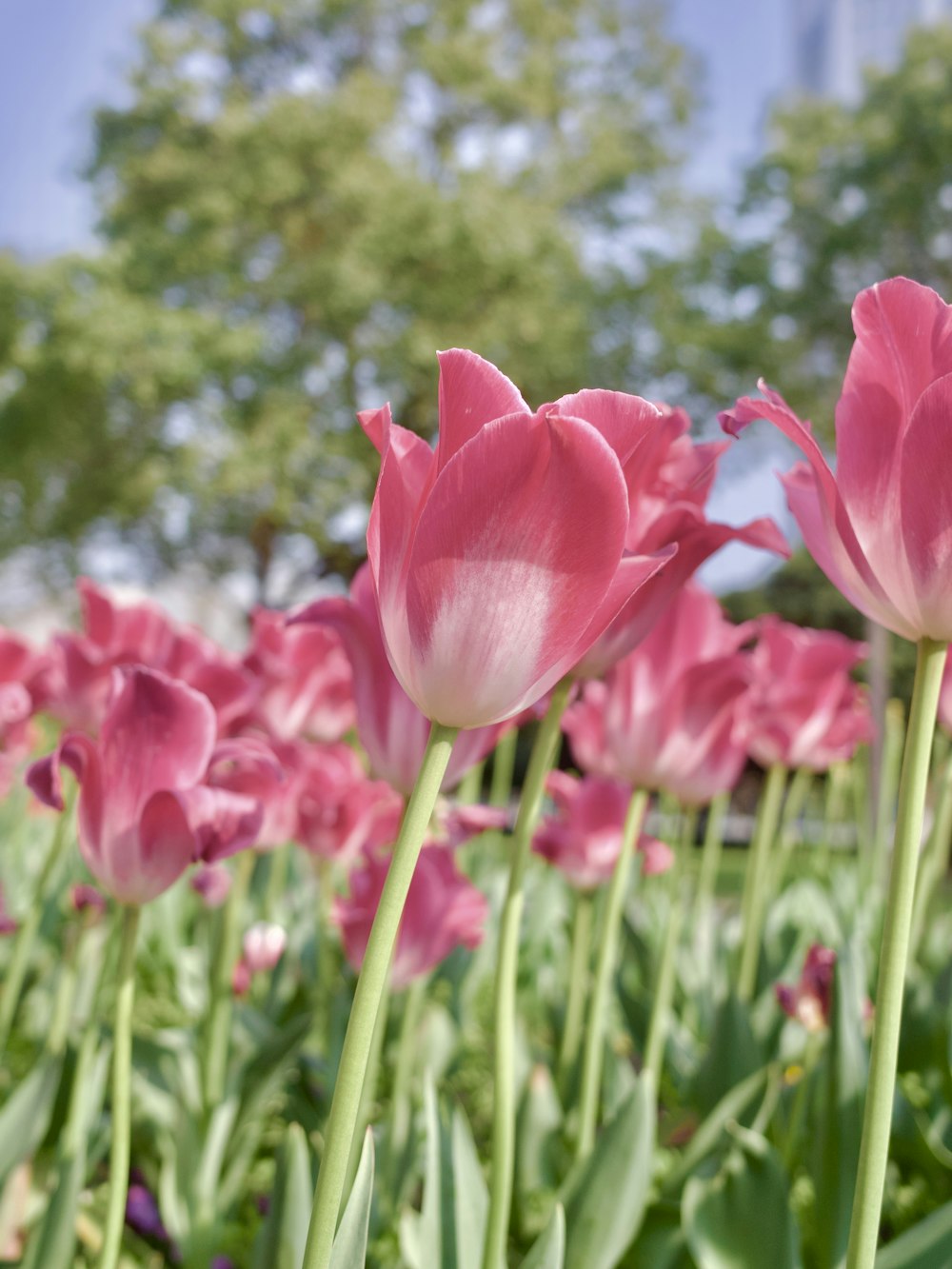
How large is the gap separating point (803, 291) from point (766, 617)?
11409 mm

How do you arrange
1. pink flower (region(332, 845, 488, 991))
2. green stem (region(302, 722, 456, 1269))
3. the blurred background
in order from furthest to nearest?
the blurred background < pink flower (region(332, 845, 488, 991)) < green stem (region(302, 722, 456, 1269))

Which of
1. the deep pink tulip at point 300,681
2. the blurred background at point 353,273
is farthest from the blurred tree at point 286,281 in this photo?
the deep pink tulip at point 300,681

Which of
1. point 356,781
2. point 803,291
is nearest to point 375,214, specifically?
point 803,291

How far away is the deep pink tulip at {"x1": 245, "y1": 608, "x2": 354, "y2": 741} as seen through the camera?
1511mm

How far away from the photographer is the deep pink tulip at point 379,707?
0.77 metres

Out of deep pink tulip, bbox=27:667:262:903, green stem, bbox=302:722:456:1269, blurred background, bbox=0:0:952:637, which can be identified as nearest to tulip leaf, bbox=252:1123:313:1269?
deep pink tulip, bbox=27:667:262:903

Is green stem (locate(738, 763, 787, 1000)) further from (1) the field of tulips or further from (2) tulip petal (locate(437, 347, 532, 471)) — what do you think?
(2) tulip petal (locate(437, 347, 532, 471))

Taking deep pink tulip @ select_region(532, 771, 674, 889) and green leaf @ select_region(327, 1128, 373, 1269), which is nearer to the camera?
green leaf @ select_region(327, 1128, 373, 1269)

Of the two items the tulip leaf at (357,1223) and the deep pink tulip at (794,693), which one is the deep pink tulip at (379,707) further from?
the deep pink tulip at (794,693)

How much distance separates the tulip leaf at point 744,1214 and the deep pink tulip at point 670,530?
0.50 m

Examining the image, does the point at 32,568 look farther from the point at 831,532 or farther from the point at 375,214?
the point at 831,532

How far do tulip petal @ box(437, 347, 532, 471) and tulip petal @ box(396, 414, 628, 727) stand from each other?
0.03 meters

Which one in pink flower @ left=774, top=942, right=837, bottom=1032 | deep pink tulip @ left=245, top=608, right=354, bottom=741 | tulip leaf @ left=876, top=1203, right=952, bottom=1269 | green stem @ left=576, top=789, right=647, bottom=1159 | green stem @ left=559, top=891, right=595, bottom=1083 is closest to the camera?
tulip leaf @ left=876, top=1203, right=952, bottom=1269

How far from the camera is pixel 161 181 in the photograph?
13945 millimetres
